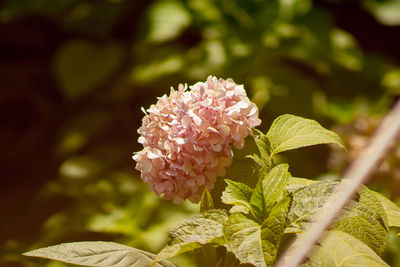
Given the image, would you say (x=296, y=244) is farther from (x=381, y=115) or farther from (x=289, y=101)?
(x=381, y=115)

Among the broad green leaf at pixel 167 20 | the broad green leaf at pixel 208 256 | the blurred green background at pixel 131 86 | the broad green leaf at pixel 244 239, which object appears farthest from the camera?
the broad green leaf at pixel 167 20

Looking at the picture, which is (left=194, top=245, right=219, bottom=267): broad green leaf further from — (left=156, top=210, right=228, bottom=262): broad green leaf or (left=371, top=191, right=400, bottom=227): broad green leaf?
(left=371, top=191, right=400, bottom=227): broad green leaf

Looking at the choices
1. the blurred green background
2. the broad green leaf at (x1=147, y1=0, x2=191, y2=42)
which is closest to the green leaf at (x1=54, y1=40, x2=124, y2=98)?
the blurred green background

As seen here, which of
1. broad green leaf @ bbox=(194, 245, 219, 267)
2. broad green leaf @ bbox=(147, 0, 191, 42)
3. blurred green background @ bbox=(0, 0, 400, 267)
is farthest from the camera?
broad green leaf @ bbox=(147, 0, 191, 42)

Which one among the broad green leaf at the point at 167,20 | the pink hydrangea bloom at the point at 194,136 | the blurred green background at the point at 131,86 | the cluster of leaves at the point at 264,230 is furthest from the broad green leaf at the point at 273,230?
the broad green leaf at the point at 167,20

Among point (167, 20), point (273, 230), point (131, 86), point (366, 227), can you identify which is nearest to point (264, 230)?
point (273, 230)

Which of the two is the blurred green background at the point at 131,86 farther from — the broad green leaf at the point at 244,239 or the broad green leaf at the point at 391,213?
the broad green leaf at the point at 244,239
